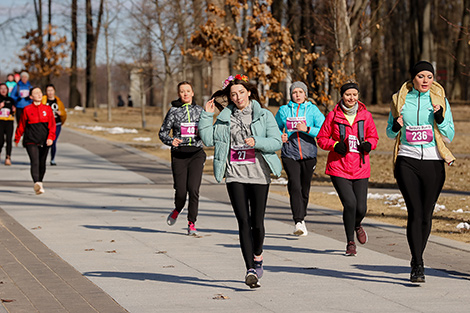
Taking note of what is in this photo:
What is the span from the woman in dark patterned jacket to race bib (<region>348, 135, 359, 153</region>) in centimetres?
228

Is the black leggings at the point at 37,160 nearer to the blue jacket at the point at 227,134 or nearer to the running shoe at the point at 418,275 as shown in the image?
the blue jacket at the point at 227,134

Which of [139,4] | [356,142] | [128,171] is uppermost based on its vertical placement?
[139,4]

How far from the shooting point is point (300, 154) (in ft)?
33.3

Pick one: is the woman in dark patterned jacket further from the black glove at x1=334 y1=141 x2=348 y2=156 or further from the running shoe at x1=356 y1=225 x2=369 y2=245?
the black glove at x1=334 y1=141 x2=348 y2=156

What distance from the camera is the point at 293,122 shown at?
10133mm

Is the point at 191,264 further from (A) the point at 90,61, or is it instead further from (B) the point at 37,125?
(A) the point at 90,61

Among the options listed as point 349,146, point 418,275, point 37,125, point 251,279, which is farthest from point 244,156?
point 37,125

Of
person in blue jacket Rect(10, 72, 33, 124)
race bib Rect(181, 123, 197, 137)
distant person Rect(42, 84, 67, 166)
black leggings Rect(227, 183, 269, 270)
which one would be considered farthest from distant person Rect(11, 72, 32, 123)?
black leggings Rect(227, 183, 269, 270)

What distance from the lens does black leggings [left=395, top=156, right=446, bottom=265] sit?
7152mm

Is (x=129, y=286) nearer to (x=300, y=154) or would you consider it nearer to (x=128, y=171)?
(x=300, y=154)

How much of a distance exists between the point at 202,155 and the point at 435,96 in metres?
3.70

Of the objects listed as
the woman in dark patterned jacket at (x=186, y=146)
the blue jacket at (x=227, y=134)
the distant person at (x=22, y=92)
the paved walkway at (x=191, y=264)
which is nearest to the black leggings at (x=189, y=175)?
the woman in dark patterned jacket at (x=186, y=146)

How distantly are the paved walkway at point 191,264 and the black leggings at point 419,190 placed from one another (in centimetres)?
42

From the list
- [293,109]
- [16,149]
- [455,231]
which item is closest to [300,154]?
[293,109]
